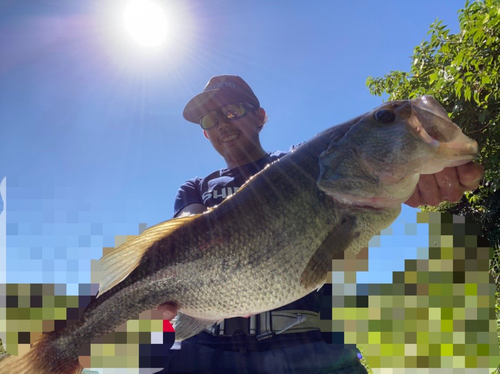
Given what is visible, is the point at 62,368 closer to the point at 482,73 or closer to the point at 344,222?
the point at 344,222

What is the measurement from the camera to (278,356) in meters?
2.49

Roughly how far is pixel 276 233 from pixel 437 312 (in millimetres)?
2599

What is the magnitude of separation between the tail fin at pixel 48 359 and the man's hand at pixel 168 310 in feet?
2.20

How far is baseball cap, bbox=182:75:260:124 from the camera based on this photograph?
12.1 ft

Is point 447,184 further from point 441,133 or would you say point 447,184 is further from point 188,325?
point 188,325

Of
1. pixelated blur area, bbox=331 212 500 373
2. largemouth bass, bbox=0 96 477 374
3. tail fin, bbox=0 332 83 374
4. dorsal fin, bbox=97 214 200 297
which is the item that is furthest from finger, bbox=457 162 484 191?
tail fin, bbox=0 332 83 374

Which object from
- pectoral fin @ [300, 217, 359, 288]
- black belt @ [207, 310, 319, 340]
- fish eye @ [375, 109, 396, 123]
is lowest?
black belt @ [207, 310, 319, 340]

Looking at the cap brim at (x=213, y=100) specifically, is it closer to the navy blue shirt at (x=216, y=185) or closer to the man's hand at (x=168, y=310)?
the navy blue shirt at (x=216, y=185)

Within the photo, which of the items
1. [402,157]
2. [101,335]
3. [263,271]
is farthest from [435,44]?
[101,335]

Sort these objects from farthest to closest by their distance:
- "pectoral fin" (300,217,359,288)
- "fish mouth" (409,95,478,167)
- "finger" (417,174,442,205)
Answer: "finger" (417,174,442,205), "pectoral fin" (300,217,359,288), "fish mouth" (409,95,478,167)

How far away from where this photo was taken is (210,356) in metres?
2.64

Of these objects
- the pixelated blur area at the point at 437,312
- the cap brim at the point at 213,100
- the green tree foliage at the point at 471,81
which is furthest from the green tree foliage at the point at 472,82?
the cap brim at the point at 213,100

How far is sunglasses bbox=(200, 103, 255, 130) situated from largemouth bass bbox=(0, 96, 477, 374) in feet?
5.55

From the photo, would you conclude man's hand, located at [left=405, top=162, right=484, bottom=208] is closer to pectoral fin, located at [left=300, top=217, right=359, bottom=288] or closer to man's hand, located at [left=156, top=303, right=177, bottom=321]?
pectoral fin, located at [left=300, top=217, right=359, bottom=288]
